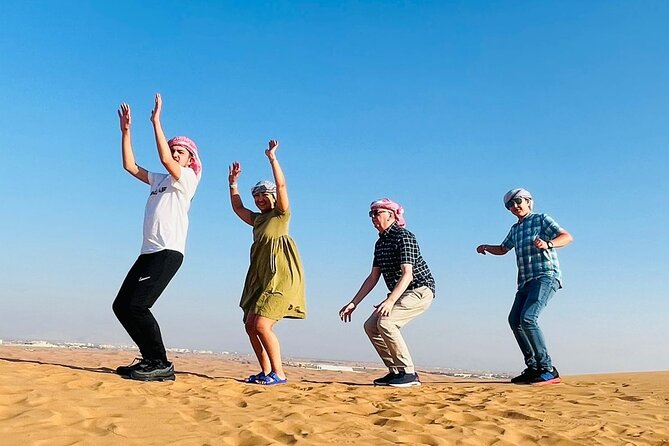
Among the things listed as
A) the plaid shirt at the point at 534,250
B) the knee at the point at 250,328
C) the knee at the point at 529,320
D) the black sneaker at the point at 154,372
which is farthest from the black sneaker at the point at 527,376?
the black sneaker at the point at 154,372

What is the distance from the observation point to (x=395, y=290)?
5.96 metres

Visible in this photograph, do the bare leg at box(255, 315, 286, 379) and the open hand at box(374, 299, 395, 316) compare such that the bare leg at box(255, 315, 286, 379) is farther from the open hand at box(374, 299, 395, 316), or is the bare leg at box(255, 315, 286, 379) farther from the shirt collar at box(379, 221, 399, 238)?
the shirt collar at box(379, 221, 399, 238)

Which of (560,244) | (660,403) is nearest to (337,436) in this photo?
(660,403)

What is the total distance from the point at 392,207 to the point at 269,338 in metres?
2.17

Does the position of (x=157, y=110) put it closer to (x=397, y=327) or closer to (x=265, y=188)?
(x=265, y=188)

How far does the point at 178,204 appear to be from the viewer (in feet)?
17.1

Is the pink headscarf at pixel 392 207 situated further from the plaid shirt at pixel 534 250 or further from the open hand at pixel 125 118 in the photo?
the open hand at pixel 125 118

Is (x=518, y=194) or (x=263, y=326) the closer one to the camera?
(x=263, y=326)

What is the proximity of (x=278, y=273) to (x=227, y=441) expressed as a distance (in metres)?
2.63

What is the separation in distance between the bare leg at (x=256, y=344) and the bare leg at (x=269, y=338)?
118mm

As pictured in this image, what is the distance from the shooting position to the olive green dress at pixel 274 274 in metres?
5.55

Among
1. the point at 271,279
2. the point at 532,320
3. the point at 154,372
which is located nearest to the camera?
the point at 154,372

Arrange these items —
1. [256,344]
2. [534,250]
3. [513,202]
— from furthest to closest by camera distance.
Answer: [513,202], [534,250], [256,344]

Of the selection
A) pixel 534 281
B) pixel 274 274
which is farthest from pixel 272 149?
pixel 534 281
